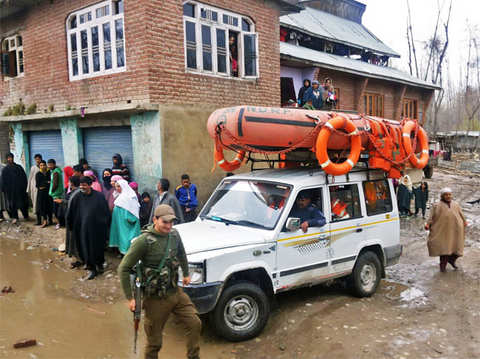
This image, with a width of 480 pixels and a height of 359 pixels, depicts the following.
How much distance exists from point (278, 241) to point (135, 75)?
5.15 m

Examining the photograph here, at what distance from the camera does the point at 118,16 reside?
8.49 metres

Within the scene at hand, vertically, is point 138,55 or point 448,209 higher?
point 138,55

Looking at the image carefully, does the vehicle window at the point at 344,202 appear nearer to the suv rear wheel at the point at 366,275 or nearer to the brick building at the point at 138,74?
the suv rear wheel at the point at 366,275

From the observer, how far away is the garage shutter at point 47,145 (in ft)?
35.7

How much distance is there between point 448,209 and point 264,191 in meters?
3.88

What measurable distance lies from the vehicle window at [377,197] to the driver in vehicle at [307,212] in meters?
1.05

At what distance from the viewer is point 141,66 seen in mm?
8156

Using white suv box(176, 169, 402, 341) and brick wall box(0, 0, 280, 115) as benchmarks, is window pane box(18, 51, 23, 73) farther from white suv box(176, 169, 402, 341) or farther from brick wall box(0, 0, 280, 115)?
white suv box(176, 169, 402, 341)

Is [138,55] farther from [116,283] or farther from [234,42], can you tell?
[116,283]

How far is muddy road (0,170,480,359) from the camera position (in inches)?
171

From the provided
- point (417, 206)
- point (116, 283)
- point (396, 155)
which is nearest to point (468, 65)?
point (417, 206)

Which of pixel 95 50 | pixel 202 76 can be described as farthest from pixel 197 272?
pixel 95 50

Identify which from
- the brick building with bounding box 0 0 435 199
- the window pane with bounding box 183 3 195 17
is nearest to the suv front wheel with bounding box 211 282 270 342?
the brick building with bounding box 0 0 435 199

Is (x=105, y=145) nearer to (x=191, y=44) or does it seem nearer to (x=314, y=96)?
(x=191, y=44)
